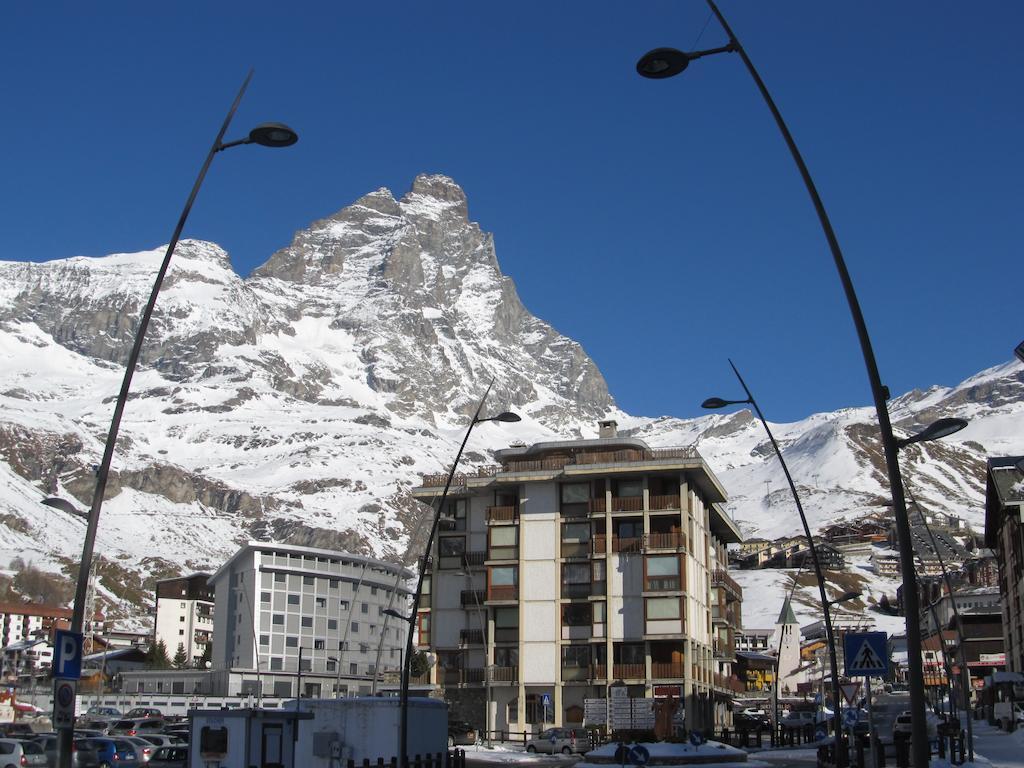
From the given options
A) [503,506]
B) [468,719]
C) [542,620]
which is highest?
[503,506]

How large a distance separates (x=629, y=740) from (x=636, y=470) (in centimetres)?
2596

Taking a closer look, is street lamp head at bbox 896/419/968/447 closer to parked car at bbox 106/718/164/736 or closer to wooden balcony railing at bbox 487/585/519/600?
parked car at bbox 106/718/164/736

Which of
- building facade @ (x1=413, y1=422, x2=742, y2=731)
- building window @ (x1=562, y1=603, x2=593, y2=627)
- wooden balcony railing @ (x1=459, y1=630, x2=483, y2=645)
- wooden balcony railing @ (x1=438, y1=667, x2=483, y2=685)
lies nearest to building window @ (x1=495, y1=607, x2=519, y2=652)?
building facade @ (x1=413, y1=422, x2=742, y2=731)

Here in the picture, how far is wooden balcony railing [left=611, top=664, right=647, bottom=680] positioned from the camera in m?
75.1

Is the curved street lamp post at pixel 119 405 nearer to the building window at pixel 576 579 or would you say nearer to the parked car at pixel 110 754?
the parked car at pixel 110 754

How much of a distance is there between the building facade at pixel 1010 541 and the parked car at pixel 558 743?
39120 mm

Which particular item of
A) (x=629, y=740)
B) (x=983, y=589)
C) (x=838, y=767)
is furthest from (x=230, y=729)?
(x=983, y=589)

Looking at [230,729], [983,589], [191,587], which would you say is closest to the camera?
[230,729]

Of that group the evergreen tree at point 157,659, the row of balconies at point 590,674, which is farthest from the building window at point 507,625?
the evergreen tree at point 157,659

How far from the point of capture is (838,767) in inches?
1433

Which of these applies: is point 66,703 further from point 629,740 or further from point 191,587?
point 191,587

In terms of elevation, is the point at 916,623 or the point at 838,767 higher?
the point at 916,623

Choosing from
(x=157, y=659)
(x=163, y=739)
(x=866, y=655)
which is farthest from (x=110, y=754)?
(x=157, y=659)

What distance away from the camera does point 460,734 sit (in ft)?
231
